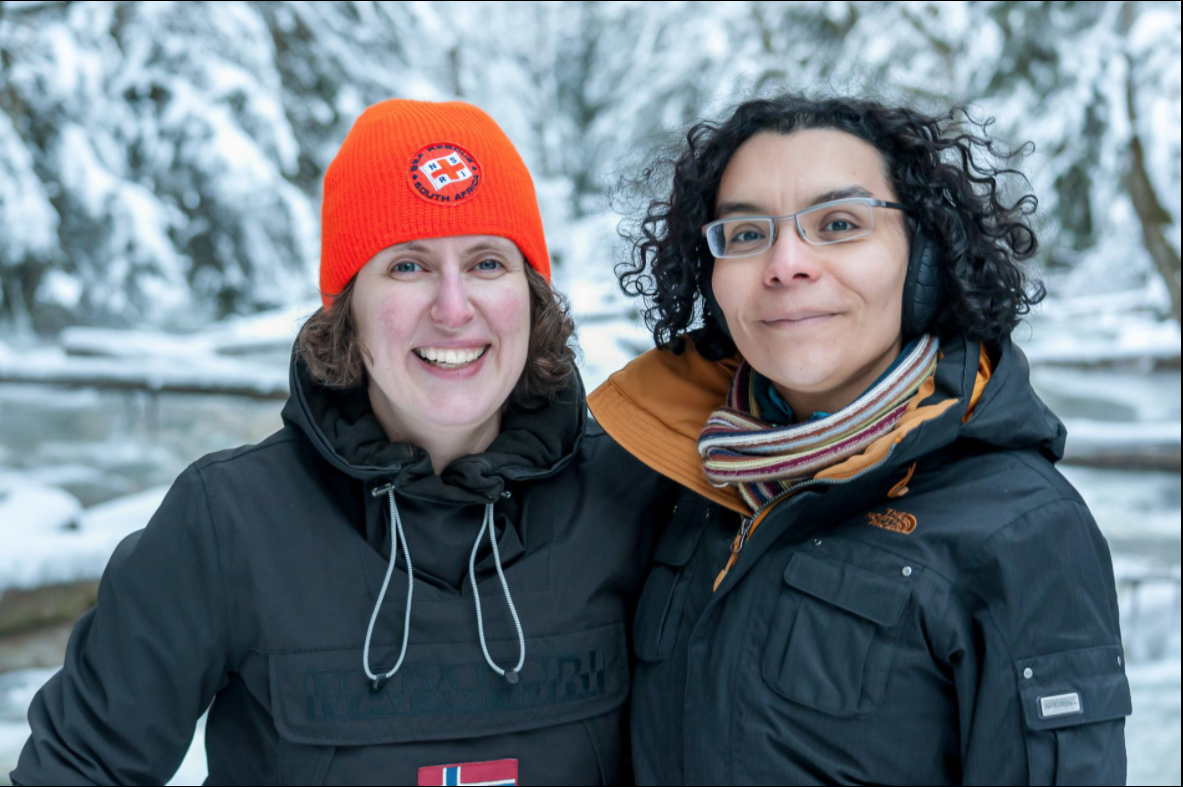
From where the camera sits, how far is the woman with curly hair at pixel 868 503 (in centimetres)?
123

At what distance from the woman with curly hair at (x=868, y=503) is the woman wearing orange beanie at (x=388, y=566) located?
19 centimetres

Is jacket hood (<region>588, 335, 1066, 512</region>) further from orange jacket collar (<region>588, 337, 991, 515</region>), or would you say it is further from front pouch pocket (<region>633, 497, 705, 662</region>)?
front pouch pocket (<region>633, 497, 705, 662</region>)

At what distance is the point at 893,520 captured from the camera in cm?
138

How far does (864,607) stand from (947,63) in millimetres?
3830

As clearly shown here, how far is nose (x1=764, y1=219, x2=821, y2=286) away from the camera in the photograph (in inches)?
57.0

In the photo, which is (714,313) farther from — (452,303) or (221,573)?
(221,573)

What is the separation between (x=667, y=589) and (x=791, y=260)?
0.61 meters

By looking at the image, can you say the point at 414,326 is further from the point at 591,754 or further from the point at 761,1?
the point at 761,1

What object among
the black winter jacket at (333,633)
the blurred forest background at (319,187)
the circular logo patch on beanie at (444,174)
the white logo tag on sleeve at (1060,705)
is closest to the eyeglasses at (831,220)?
the circular logo patch on beanie at (444,174)

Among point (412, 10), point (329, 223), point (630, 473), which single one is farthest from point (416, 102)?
point (412, 10)

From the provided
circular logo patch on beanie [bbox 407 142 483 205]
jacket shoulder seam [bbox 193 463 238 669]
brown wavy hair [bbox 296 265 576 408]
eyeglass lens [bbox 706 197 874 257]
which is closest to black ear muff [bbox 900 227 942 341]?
eyeglass lens [bbox 706 197 874 257]

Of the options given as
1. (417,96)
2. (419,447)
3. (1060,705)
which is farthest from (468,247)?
(417,96)

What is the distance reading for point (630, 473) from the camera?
6.03 ft

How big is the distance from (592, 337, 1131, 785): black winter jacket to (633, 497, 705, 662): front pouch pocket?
2cm
